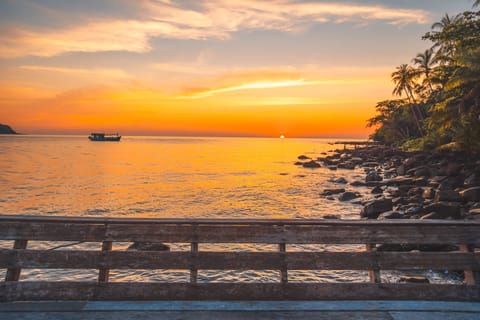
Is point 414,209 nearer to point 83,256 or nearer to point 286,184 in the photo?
point 83,256

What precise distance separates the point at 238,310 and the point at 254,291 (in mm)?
373

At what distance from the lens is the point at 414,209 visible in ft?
52.9

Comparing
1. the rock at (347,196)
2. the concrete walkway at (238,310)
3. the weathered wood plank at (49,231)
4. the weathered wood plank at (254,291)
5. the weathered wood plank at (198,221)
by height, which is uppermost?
the weathered wood plank at (198,221)

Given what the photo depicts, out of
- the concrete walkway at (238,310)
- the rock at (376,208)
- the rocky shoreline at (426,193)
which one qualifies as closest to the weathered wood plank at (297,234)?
the concrete walkway at (238,310)

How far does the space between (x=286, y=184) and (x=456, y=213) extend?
67.2 ft

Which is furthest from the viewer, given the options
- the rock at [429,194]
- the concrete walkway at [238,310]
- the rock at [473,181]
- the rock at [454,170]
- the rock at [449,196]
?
the rock at [454,170]

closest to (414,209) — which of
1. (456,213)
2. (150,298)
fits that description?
(456,213)

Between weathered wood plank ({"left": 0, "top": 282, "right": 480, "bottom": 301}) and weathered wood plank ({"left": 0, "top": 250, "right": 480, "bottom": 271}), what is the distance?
23 cm

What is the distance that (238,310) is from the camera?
4020mm

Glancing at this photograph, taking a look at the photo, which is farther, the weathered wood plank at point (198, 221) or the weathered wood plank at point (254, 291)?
the weathered wood plank at point (198, 221)

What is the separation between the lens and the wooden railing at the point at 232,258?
4.27 metres

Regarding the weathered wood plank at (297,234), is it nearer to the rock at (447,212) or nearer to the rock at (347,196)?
the rock at (447,212)

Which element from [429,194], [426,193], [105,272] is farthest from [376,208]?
[105,272]

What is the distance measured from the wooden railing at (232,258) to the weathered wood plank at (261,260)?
0.01m
